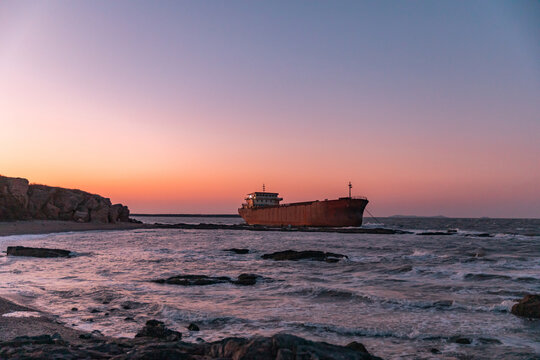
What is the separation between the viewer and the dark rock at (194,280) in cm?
1392

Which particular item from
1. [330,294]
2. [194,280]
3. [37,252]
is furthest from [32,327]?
[37,252]

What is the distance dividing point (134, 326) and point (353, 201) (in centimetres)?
5633

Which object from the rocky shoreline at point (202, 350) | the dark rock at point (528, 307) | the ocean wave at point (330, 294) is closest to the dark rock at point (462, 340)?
the rocky shoreline at point (202, 350)

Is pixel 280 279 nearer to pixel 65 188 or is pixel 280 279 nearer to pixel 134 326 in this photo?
pixel 134 326

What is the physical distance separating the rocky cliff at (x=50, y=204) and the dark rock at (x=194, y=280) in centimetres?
5144

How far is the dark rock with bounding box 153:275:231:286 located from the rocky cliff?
169 ft

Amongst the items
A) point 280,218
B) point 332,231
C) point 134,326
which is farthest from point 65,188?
point 134,326

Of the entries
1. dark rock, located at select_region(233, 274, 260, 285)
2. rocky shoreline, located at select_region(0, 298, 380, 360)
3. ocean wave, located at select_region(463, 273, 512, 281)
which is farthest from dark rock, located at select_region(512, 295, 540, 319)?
dark rock, located at select_region(233, 274, 260, 285)

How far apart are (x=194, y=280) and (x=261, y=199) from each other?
3167 inches

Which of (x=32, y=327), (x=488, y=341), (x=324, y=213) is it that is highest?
(x=324, y=213)

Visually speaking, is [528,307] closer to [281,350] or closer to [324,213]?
[281,350]

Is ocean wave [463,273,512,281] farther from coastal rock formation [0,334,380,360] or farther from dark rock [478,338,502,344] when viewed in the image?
coastal rock formation [0,334,380,360]

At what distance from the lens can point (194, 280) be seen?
47.0 feet

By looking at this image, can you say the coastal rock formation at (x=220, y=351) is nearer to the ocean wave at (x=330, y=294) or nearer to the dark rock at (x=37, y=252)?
the ocean wave at (x=330, y=294)
